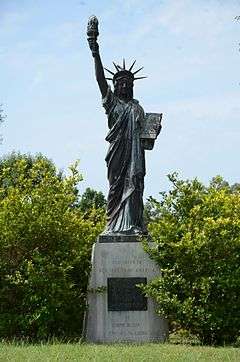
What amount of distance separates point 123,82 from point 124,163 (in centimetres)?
154

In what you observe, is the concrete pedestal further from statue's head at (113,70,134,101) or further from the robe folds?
statue's head at (113,70,134,101)

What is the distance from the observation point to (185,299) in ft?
38.4

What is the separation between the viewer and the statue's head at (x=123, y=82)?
505 inches

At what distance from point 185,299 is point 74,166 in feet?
11.1

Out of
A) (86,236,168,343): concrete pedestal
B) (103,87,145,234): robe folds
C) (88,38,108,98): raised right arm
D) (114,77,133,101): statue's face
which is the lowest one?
(86,236,168,343): concrete pedestal

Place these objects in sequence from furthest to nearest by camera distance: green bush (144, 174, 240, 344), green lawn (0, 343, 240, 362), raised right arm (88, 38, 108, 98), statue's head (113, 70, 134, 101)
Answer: statue's head (113, 70, 134, 101)
raised right arm (88, 38, 108, 98)
green bush (144, 174, 240, 344)
green lawn (0, 343, 240, 362)

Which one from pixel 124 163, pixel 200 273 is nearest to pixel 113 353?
pixel 200 273

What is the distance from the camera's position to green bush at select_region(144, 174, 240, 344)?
11453 mm

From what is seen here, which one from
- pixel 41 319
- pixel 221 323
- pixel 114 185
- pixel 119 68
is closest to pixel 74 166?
pixel 114 185

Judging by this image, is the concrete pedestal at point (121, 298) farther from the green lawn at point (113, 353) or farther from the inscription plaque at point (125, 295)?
the green lawn at point (113, 353)

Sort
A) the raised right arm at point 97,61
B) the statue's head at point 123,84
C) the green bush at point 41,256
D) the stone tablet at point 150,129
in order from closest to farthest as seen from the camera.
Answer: the green bush at point 41,256 < the raised right arm at point 97,61 < the stone tablet at point 150,129 < the statue's head at point 123,84

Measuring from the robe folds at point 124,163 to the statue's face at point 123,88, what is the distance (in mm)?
119

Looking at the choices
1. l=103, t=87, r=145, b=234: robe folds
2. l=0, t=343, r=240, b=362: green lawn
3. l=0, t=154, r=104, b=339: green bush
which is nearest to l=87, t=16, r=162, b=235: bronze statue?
l=103, t=87, r=145, b=234: robe folds

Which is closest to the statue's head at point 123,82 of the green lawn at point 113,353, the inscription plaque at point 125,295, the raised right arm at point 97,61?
the raised right arm at point 97,61
